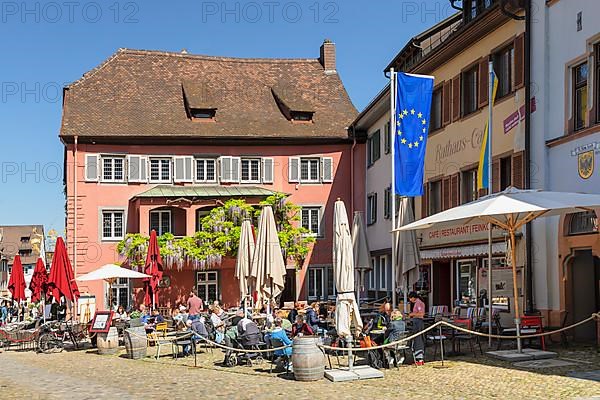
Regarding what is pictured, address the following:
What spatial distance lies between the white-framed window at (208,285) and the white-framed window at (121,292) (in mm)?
3126

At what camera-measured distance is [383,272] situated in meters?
32.4

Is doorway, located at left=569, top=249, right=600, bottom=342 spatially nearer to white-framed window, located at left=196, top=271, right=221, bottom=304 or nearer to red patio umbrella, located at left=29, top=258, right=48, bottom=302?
red patio umbrella, located at left=29, top=258, right=48, bottom=302

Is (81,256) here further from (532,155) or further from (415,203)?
(532,155)

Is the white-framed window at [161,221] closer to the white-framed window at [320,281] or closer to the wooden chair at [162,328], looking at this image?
the white-framed window at [320,281]

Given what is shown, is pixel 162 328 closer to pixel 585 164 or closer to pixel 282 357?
pixel 282 357

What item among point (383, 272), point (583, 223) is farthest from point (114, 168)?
point (583, 223)

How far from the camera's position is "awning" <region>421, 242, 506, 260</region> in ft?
65.8

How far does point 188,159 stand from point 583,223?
22735 mm

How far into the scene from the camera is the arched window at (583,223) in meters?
16.0

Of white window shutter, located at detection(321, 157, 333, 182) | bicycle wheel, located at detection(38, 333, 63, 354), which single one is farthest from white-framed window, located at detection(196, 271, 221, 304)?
bicycle wheel, located at detection(38, 333, 63, 354)

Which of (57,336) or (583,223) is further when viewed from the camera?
(57,336)

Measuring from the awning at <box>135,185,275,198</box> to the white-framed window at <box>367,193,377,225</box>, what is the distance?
14.2ft

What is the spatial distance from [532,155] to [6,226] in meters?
101

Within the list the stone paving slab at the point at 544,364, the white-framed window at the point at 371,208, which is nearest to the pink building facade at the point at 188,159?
the white-framed window at the point at 371,208
